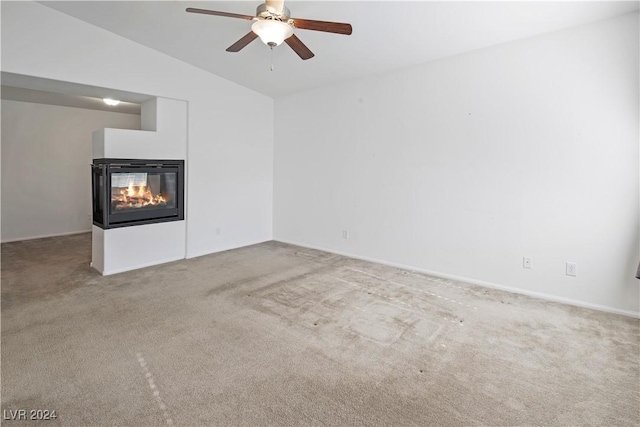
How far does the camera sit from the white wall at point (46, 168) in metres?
5.57

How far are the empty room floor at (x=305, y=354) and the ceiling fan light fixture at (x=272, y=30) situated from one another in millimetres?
2238

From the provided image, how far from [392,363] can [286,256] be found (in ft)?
9.60

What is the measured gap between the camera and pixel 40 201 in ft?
19.4

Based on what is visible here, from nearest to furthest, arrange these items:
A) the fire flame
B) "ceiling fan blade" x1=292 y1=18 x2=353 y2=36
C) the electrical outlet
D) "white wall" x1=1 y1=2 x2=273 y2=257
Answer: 1. "ceiling fan blade" x1=292 y1=18 x2=353 y2=36
2. the electrical outlet
3. "white wall" x1=1 y1=2 x2=273 y2=257
4. the fire flame

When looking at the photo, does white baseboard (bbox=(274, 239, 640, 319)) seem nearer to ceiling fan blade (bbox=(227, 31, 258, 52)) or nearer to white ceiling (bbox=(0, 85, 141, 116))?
ceiling fan blade (bbox=(227, 31, 258, 52))

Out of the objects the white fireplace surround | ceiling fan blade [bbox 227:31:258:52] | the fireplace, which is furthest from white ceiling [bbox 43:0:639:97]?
the fireplace

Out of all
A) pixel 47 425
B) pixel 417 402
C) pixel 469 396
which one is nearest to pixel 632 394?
pixel 469 396

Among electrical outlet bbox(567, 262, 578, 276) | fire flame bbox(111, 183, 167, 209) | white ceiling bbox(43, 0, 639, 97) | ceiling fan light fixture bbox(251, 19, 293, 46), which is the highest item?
white ceiling bbox(43, 0, 639, 97)

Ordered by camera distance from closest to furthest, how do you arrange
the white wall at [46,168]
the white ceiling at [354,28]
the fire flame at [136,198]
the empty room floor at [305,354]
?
the empty room floor at [305,354]
the white ceiling at [354,28]
the fire flame at [136,198]
the white wall at [46,168]

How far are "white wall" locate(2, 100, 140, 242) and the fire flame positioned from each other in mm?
2925

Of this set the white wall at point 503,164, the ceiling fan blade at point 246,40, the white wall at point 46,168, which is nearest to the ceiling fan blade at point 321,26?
the ceiling fan blade at point 246,40

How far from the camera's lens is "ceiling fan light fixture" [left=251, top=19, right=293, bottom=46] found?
2449 millimetres

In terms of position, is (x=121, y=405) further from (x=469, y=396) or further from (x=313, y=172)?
(x=313, y=172)

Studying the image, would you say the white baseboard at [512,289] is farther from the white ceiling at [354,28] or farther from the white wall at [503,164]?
the white ceiling at [354,28]
